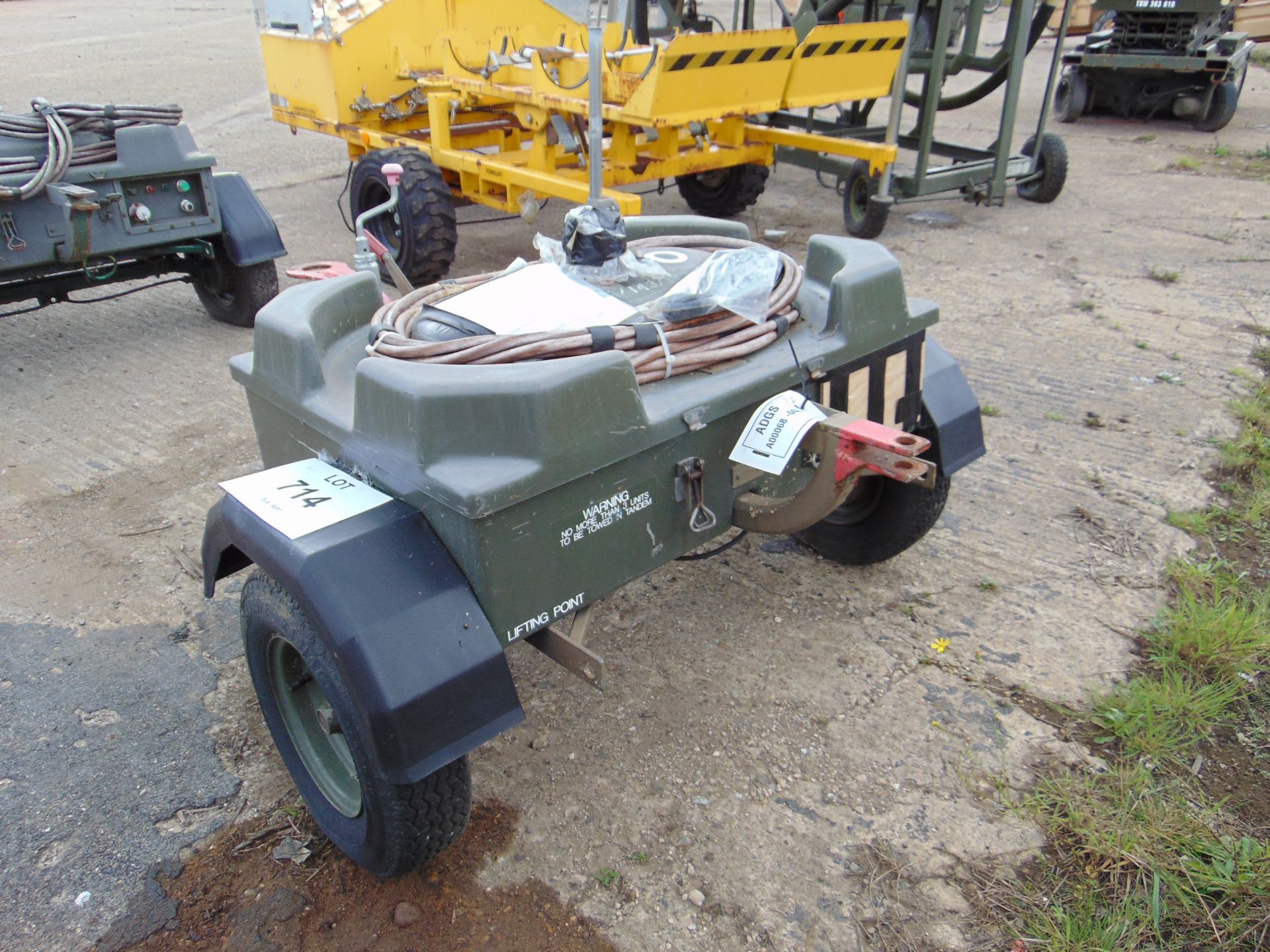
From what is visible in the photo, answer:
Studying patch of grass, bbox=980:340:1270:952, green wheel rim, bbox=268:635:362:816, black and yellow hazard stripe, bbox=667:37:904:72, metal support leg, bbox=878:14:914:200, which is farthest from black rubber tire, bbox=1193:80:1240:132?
green wheel rim, bbox=268:635:362:816

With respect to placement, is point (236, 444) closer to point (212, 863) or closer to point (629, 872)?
point (212, 863)

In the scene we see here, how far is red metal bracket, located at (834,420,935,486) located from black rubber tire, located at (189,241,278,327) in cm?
359

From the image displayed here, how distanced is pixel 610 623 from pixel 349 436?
3.58 ft

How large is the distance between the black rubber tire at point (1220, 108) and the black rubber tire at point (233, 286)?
9.37m

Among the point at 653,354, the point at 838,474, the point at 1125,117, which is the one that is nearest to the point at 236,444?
the point at 653,354

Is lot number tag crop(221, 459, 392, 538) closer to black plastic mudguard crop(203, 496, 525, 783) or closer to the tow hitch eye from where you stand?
black plastic mudguard crop(203, 496, 525, 783)

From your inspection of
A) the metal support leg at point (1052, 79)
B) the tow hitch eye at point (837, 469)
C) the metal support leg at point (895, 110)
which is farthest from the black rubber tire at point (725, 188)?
the tow hitch eye at point (837, 469)

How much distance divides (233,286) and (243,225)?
34 centimetres

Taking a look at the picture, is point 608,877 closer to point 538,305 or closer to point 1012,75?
point 538,305

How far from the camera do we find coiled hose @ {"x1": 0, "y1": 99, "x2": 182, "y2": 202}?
3.90 metres

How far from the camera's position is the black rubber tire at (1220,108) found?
9.38 m

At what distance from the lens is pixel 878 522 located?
109 inches

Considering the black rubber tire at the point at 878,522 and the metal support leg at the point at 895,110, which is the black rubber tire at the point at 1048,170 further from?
the black rubber tire at the point at 878,522

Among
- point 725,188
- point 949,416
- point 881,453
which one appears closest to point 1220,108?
point 725,188
